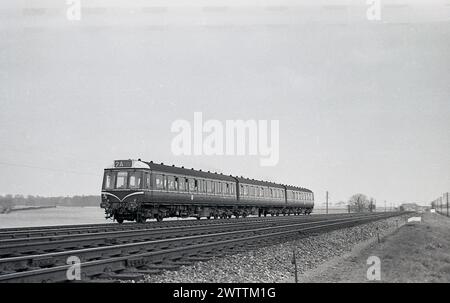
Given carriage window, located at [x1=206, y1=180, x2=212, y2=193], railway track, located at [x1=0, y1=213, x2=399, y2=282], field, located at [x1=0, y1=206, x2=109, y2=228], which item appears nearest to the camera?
railway track, located at [x1=0, y1=213, x2=399, y2=282]

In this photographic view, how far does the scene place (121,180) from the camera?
24.8 m

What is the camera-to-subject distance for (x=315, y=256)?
14562 millimetres

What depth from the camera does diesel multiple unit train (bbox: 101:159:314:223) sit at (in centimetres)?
2439

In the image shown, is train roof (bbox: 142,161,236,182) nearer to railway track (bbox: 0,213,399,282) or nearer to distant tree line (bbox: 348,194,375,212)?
railway track (bbox: 0,213,399,282)

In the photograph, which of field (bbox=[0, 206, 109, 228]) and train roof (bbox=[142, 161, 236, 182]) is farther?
field (bbox=[0, 206, 109, 228])

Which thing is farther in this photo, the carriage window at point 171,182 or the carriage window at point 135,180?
the carriage window at point 171,182

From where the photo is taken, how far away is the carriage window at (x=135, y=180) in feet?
79.8

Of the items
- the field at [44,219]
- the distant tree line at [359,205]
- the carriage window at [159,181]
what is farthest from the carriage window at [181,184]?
the distant tree line at [359,205]

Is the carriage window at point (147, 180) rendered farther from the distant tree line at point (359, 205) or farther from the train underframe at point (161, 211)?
the distant tree line at point (359, 205)

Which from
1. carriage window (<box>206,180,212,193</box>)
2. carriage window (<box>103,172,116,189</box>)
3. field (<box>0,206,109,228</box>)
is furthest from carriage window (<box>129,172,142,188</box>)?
field (<box>0,206,109,228</box>)

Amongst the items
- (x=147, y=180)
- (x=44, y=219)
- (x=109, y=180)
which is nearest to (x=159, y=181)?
(x=147, y=180)

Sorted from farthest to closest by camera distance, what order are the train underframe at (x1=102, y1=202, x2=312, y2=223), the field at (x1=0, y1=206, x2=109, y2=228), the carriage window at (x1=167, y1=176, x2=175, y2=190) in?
1. the field at (x1=0, y1=206, x2=109, y2=228)
2. the carriage window at (x1=167, y1=176, x2=175, y2=190)
3. the train underframe at (x1=102, y1=202, x2=312, y2=223)
